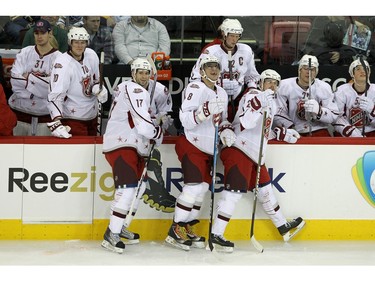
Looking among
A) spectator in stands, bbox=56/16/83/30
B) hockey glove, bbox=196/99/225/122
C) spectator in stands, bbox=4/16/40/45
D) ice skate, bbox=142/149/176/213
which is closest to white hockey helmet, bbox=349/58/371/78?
hockey glove, bbox=196/99/225/122

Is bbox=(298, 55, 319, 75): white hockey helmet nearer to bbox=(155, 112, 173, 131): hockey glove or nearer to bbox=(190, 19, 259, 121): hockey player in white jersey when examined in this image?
bbox=(190, 19, 259, 121): hockey player in white jersey

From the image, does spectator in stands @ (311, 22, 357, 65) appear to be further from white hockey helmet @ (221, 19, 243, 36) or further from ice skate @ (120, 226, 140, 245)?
ice skate @ (120, 226, 140, 245)

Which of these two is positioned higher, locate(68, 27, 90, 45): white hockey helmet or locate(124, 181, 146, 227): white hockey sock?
locate(68, 27, 90, 45): white hockey helmet

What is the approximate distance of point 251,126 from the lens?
31.8ft

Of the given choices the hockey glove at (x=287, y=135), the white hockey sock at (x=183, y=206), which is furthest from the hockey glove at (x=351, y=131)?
the white hockey sock at (x=183, y=206)

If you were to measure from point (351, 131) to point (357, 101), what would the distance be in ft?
0.99

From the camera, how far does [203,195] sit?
388 inches

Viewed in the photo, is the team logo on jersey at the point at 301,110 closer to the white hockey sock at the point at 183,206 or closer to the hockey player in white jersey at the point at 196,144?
the hockey player in white jersey at the point at 196,144

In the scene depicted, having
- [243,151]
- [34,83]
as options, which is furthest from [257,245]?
[34,83]

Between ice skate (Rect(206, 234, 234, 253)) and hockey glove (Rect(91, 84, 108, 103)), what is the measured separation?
53.9 inches

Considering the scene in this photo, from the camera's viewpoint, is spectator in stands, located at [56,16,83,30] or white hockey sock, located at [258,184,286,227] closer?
white hockey sock, located at [258,184,286,227]

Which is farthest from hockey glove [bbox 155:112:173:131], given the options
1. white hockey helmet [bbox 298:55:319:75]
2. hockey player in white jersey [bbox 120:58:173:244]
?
white hockey helmet [bbox 298:55:319:75]

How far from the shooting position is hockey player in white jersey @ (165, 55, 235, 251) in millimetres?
9664

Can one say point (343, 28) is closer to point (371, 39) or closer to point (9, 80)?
point (371, 39)
